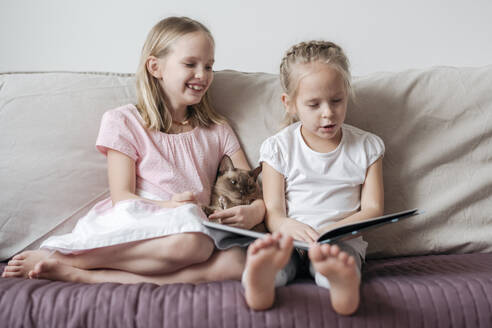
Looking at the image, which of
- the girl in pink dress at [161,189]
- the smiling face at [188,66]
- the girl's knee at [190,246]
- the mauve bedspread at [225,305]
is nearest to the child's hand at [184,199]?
the girl in pink dress at [161,189]

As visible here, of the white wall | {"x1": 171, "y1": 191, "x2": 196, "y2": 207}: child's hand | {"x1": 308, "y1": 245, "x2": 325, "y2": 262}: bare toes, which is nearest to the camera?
{"x1": 308, "y1": 245, "x2": 325, "y2": 262}: bare toes

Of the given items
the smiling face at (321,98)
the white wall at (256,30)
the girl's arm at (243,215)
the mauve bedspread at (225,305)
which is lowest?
the mauve bedspread at (225,305)

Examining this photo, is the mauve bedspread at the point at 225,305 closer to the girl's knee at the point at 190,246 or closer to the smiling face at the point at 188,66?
the girl's knee at the point at 190,246

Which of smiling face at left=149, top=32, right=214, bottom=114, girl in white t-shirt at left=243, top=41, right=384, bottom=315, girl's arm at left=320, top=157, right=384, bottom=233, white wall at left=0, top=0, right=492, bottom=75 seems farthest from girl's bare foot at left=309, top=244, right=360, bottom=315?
white wall at left=0, top=0, right=492, bottom=75

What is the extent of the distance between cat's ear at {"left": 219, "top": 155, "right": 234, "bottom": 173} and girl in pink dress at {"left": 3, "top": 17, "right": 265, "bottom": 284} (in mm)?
35

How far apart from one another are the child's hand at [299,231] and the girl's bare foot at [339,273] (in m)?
0.20

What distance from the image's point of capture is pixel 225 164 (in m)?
1.34

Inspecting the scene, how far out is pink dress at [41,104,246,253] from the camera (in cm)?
99

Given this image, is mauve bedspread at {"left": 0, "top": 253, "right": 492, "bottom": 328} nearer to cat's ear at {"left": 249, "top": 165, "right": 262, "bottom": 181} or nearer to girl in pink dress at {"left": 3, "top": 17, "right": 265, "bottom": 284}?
girl in pink dress at {"left": 3, "top": 17, "right": 265, "bottom": 284}

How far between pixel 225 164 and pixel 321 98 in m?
0.39

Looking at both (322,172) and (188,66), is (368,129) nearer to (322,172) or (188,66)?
(322,172)

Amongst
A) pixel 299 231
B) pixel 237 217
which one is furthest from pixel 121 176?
pixel 299 231

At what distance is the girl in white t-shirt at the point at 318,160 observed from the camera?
113 cm

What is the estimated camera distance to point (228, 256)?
102 centimetres
